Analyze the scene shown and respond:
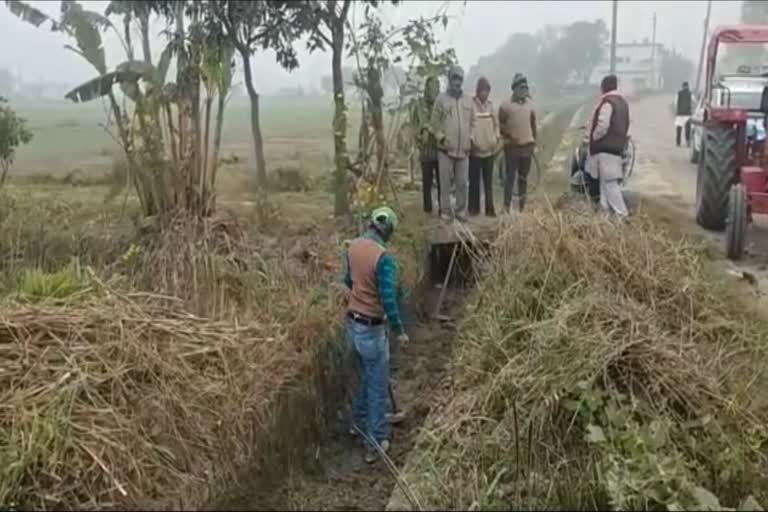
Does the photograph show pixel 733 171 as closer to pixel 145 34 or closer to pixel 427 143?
pixel 427 143

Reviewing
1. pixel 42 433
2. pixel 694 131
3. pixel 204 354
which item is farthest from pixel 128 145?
pixel 694 131

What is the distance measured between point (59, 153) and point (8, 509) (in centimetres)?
747

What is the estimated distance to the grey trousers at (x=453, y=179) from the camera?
9562mm

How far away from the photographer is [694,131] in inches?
723

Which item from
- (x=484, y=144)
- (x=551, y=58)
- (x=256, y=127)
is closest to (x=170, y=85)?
(x=256, y=127)

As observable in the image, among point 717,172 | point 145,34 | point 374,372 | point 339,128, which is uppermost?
point 145,34

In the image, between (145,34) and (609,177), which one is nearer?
(145,34)

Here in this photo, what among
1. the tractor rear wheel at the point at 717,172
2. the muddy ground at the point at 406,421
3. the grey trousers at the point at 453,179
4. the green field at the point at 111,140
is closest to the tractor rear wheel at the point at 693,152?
the muddy ground at the point at 406,421

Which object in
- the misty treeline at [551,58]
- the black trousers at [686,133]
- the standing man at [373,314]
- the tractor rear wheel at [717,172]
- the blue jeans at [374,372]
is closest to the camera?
the standing man at [373,314]

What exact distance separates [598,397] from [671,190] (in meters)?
11.0

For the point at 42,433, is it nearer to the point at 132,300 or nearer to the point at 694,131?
the point at 132,300

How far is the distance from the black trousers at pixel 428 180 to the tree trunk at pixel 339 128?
2.66 ft

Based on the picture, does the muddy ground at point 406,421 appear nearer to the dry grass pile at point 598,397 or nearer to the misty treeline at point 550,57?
the dry grass pile at point 598,397

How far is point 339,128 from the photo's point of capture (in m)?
9.38
